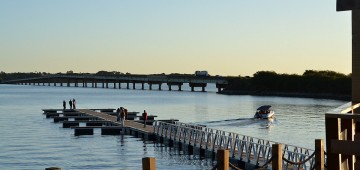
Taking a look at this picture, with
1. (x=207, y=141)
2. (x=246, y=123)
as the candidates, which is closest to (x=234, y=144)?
(x=207, y=141)

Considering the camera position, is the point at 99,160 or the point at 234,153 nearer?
the point at 234,153

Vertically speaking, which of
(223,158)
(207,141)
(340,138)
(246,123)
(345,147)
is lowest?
(246,123)

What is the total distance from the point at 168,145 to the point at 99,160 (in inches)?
342

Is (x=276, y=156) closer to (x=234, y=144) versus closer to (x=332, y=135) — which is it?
(x=332, y=135)

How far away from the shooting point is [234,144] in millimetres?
37938

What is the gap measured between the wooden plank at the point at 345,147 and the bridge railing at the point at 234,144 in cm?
1471

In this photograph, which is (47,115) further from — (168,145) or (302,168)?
(302,168)

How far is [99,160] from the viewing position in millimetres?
46688

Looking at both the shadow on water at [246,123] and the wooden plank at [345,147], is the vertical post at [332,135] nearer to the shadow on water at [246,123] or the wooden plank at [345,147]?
the wooden plank at [345,147]

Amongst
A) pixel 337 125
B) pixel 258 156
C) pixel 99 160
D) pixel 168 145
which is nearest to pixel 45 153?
pixel 99 160

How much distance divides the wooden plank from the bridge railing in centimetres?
1471

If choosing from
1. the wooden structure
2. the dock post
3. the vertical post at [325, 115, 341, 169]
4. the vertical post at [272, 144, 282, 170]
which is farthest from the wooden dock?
the vertical post at [325, 115, 341, 169]

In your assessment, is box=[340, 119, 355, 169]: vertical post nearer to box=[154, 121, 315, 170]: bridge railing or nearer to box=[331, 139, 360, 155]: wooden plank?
box=[331, 139, 360, 155]: wooden plank

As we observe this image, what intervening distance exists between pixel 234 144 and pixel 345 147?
88.6 feet
